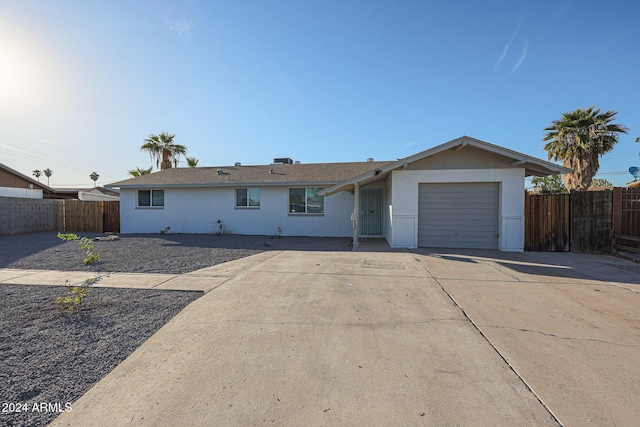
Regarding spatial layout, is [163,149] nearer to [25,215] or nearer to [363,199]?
[25,215]

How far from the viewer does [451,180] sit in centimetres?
930

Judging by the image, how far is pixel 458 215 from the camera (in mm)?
9500

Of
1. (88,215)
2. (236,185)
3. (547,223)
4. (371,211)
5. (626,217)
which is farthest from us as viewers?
(88,215)

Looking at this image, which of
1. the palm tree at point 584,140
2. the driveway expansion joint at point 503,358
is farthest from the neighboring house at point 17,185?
the palm tree at point 584,140

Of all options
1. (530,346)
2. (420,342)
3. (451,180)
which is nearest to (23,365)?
(420,342)

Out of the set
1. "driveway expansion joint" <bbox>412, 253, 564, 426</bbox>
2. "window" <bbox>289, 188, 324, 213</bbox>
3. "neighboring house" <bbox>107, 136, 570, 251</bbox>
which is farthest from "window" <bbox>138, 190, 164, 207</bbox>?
"driveway expansion joint" <bbox>412, 253, 564, 426</bbox>

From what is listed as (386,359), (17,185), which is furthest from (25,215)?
(386,359)

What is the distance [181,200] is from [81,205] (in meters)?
6.68

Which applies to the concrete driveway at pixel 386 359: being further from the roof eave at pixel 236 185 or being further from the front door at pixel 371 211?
the roof eave at pixel 236 185

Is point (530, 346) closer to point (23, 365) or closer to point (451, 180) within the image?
point (23, 365)

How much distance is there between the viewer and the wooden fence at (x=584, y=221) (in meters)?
8.41

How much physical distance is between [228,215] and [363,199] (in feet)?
22.6

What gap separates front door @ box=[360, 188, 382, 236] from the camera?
13062mm

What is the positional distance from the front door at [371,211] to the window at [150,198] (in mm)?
10746
